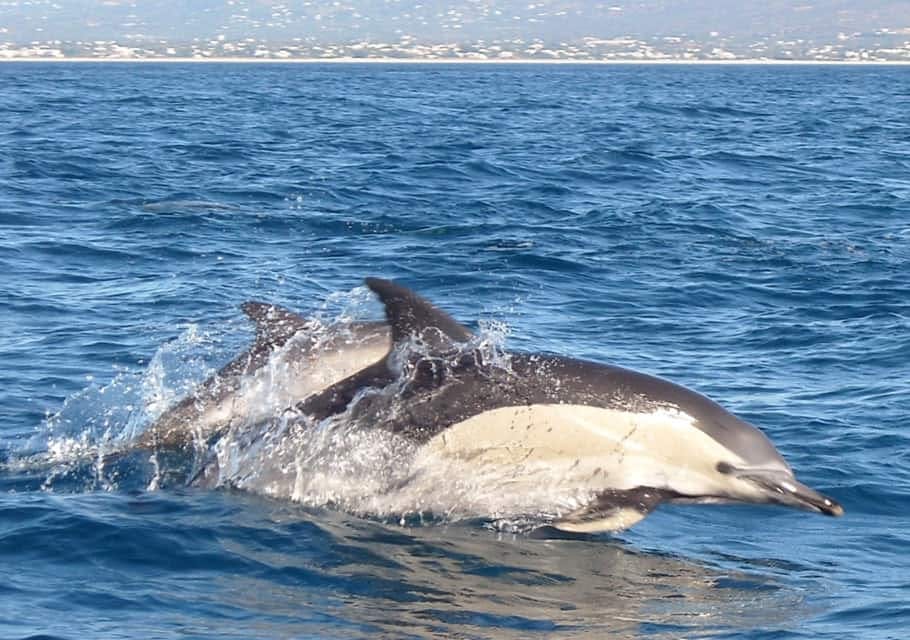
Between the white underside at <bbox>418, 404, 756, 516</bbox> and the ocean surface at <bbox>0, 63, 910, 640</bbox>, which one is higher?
the white underside at <bbox>418, 404, 756, 516</bbox>

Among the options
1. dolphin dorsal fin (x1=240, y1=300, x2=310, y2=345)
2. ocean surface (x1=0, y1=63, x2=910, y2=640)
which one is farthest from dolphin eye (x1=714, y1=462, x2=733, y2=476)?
dolphin dorsal fin (x1=240, y1=300, x2=310, y2=345)

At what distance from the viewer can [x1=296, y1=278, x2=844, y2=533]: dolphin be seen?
8.59m

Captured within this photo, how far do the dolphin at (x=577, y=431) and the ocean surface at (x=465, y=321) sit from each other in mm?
372

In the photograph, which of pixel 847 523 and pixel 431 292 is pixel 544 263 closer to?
pixel 431 292

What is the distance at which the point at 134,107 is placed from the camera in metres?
47.0

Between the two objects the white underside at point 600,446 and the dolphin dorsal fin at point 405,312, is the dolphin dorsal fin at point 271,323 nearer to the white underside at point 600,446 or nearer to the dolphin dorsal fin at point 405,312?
the dolphin dorsal fin at point 405,312

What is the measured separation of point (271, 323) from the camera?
1042 cm

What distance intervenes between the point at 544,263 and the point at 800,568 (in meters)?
8.93

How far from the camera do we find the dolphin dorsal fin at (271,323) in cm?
1038

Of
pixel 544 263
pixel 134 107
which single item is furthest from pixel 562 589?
pixel 134 107

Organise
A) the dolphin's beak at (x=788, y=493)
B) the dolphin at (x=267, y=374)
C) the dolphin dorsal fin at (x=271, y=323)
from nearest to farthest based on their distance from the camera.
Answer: the dolphin's beak at (x=788, y=493)
the dolphin at (x=267, y=374)
the dolphin dorsal fin at (x=271, y=323)

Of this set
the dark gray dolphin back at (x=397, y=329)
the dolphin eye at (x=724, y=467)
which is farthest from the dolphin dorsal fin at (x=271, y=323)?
the dolphin eye at (x=724, y=467)

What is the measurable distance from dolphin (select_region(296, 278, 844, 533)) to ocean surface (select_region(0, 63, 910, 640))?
0.37 meters

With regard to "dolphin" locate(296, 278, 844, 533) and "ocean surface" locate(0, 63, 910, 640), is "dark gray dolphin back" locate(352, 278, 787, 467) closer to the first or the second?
"dolphin" locate(296, 278, 844, 533)
